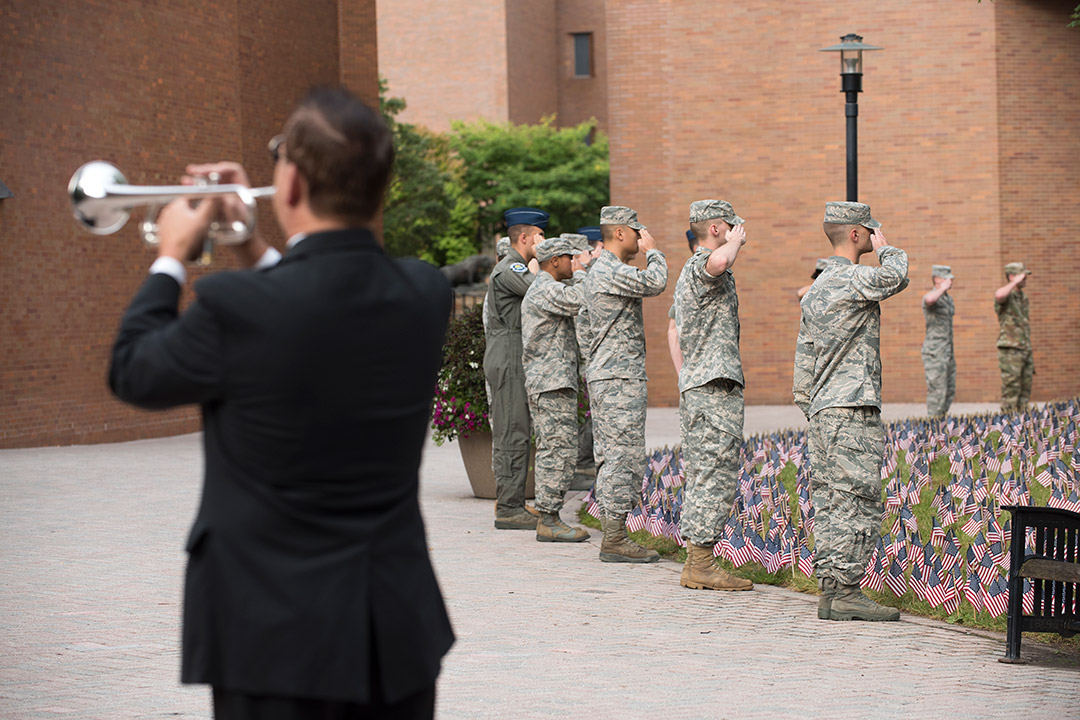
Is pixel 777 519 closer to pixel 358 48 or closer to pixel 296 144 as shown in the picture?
pixel 296 144

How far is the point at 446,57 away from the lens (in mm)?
50438

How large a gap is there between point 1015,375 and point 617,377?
38.5ft

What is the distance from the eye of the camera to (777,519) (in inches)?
359

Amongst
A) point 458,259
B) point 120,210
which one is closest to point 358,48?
point 120,210

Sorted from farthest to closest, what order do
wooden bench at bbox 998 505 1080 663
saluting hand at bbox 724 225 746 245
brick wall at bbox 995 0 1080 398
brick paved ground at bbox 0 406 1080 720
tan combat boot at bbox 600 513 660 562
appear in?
brick wall at bbox 995 0 1080 398
tan combat boot at bbox 600 513 660 562
saluting hand at bbox 724 225 746 245
wooden bench at bbox 998 505 1080 663
brick paved ground at bbox 0 406 1080 720

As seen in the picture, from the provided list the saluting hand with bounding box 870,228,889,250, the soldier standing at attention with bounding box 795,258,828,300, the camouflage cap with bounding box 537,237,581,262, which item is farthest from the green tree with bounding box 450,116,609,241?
the saluting hand with bounding box 870,228,889,250

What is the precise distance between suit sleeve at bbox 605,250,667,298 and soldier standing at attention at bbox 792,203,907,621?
1.46m

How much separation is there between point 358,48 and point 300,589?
2300cm

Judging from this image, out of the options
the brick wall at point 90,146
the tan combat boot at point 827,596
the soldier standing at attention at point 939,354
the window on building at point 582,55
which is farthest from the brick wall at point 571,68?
the tan combat boot at point 827,596

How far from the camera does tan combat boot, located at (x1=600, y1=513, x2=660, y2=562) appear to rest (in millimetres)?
9250

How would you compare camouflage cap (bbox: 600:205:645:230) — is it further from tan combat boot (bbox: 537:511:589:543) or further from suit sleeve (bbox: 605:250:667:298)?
tan combat boot (bbox: 537:511:589:543)

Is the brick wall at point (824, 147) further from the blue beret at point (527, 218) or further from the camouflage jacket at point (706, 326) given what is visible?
the camouflage jacket at point (706, 326)

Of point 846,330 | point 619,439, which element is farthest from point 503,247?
point 846,330

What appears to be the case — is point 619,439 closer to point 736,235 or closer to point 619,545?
point 619,545
